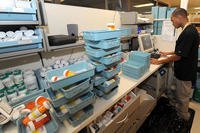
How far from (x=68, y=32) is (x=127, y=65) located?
827 mm

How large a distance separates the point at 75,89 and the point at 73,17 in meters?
1.15

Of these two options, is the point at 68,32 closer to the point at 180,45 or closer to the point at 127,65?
the point at 127,65

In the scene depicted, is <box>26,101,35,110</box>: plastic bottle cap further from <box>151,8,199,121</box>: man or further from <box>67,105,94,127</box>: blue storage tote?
<box>151,8,199,121</box>: man

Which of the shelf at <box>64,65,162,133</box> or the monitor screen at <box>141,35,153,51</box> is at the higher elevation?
the monitor screen at <box>141,35,153,51</box>

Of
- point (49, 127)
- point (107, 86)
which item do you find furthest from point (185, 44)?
point (49, 127)

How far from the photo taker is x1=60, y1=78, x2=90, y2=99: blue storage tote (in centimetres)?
76

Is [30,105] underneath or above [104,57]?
underneath

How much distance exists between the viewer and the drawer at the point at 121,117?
1.10 m

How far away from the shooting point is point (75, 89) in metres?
0.79

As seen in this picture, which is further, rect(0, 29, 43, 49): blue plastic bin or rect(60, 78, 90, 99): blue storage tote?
rect(0, 29, 43, 49): blue plastic bin

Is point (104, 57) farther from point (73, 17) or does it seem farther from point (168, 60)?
point (168, 60)

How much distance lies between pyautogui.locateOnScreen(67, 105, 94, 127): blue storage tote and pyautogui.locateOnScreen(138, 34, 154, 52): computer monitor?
1.62 meters

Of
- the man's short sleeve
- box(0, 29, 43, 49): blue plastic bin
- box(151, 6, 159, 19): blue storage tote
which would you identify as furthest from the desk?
box(151, 6, 159, 19): blue storage tote

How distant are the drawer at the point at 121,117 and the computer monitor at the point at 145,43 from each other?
1.13 metres
